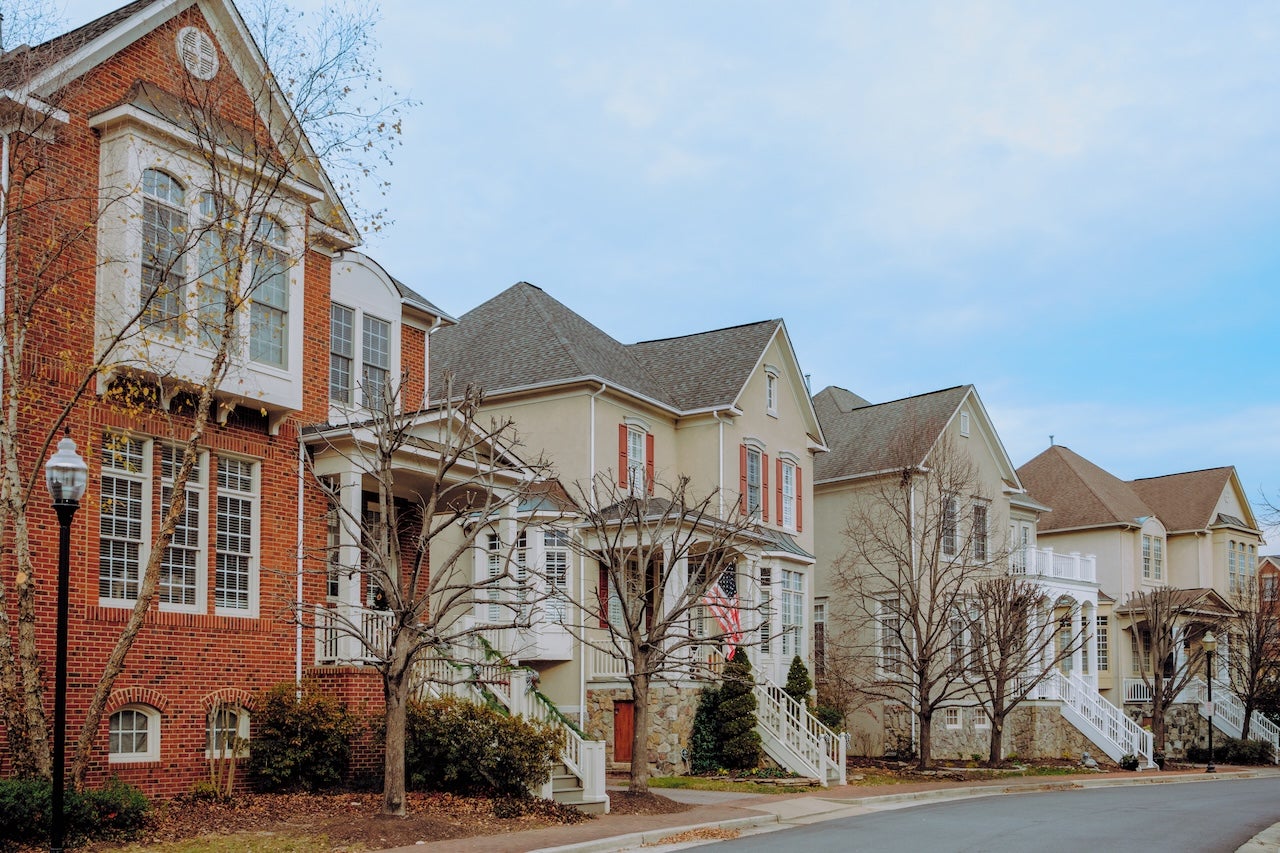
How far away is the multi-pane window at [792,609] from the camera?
33594 mm

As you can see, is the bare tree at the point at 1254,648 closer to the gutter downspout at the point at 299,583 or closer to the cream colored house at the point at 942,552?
the cream colored house at the point at 942,552

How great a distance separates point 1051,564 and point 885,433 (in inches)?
290

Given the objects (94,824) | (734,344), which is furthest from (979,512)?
(94,824)

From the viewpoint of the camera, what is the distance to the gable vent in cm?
1875

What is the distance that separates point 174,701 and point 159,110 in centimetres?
799

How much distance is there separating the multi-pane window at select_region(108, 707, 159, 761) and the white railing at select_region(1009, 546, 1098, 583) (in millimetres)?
28341

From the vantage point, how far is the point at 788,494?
3581cm

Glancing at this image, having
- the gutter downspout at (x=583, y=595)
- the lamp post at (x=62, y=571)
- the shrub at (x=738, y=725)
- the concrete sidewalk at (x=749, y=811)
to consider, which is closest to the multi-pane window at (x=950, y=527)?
the concrete sidewalk at (x=749, y=811)

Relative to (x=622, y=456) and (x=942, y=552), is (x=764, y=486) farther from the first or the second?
(x=942, y=552)

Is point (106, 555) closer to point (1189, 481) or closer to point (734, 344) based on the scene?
point (734, 344)

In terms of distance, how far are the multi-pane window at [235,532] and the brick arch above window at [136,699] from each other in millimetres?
1673

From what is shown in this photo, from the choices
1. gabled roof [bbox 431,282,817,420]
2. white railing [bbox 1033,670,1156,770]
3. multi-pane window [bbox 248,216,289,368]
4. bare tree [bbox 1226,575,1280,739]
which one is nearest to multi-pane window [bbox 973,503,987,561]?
white railing [bbox 1033,670,1156,770]

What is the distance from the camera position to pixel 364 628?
19906 mm

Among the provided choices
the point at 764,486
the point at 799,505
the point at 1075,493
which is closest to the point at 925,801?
the point at 764,486
